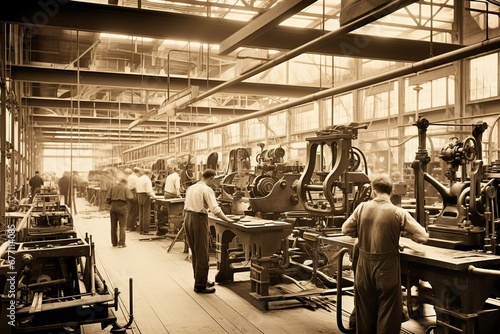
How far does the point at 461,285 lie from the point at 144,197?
9.29 metres

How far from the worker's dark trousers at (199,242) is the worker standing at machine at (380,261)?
263 centimetres

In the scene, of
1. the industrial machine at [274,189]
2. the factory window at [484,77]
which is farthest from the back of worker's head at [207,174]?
the factory window at [484,77]

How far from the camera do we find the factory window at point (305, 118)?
51.1ft

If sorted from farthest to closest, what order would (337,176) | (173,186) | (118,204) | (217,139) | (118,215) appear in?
(217,139) < (173,186) < (118,215) < (118,204) < (337,176)

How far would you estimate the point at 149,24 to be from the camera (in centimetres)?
635

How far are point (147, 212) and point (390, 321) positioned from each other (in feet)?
29.3

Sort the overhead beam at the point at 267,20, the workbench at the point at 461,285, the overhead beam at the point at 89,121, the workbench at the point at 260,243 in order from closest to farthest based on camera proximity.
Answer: the workbench at the point at 461,285 → the overhead beam at the point at 267,20 → the workbench at the point at 260,243 → the overhead beam at the point at 89,121

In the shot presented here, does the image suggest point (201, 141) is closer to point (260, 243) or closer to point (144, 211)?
point (144, 211)

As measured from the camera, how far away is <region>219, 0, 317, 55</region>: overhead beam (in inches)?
162

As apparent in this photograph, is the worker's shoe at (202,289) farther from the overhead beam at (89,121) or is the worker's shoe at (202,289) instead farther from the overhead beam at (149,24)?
the overhead beam at (89,121)

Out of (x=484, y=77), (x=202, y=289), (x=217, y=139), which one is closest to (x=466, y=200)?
(x=202, y=289)

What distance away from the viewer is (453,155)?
13.9 ft

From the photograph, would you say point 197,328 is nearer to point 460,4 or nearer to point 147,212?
point 147,212

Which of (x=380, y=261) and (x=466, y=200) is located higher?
(x=466, y=200)
